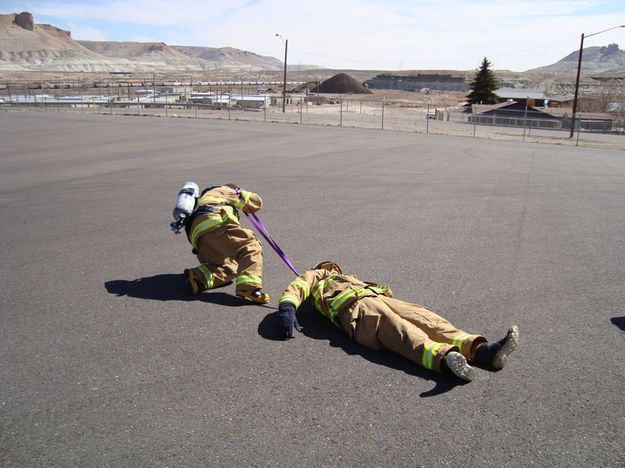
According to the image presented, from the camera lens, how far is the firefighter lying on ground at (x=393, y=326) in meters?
3.91

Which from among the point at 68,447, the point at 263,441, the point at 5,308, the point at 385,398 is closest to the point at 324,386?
the point at 385,398

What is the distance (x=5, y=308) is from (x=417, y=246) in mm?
4826

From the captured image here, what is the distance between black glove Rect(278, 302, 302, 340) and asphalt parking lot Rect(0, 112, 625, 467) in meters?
0.08

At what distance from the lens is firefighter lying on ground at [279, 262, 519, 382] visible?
3914mm

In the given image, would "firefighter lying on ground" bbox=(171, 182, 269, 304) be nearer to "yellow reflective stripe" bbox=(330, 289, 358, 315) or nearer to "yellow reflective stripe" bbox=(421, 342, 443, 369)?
"yellow reflective stripe" bbox=(330, 289, 358, 315)

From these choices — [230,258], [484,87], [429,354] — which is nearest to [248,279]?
[230,258]

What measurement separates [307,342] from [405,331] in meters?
0.82

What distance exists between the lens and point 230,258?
5465 mm

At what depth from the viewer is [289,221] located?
28.7ft

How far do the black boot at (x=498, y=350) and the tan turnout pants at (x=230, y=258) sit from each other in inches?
82.1

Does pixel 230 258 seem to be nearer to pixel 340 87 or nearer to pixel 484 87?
pixel 484 87

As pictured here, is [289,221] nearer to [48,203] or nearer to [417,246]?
[417,246]

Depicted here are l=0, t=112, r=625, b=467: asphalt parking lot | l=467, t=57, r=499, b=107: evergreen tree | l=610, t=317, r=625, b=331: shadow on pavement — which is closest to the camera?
l=0, t=112, r=625, b=467: asphalt parking lot

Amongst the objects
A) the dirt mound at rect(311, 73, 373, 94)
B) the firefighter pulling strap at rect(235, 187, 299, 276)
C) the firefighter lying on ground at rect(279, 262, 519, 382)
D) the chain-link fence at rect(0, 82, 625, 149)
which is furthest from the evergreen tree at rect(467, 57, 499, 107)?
the firefighter lying on ground at rect(279, 262, 519, 382)
